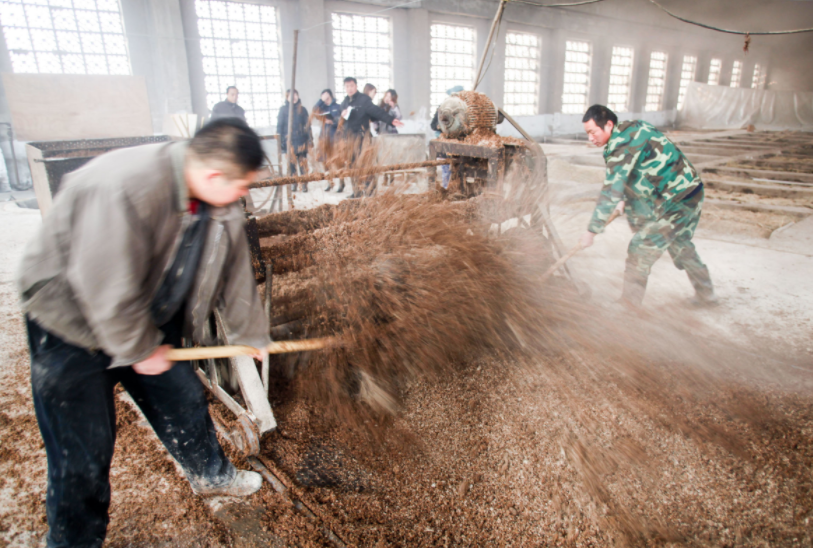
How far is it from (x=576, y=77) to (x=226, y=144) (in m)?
19.7

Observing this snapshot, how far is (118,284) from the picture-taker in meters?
1.26

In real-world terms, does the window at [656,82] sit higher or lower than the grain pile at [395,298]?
higher

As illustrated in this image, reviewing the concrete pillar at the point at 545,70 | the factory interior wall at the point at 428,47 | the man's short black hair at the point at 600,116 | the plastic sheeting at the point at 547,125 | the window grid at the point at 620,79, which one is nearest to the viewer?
the man's short black hair at the point at 600,116

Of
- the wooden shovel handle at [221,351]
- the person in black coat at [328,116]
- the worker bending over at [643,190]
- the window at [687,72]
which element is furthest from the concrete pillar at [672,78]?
the wooden shovel handle at [221,351]

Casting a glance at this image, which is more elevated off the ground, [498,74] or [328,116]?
[498,74]

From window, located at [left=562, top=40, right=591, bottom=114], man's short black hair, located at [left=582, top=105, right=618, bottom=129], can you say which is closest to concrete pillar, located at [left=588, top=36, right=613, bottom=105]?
window, located at [left=562, top=40, right=591, bottom=114]

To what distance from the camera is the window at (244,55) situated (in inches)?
414

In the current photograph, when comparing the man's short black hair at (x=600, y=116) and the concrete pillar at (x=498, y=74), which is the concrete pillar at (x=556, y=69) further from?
the man's short black hair at (x=600, y=116)

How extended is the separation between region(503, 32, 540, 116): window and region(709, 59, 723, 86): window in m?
13.2

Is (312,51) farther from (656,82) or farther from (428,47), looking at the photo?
(656,82)

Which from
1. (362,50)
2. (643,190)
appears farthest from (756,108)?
(643,190)

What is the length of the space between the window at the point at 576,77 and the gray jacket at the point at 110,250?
19042 millimetres

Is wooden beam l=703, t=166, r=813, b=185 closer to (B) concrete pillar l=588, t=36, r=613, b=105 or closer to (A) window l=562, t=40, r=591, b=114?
(A) window l=562, t=40, r=591, b=114

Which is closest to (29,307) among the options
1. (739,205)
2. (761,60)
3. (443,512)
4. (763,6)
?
(443,512)
